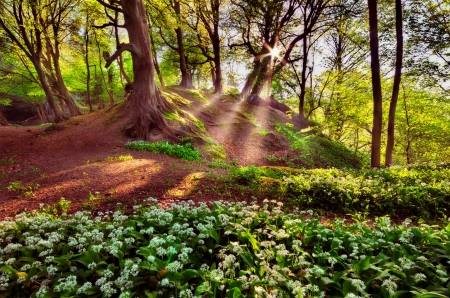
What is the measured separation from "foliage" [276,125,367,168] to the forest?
0.53 feet

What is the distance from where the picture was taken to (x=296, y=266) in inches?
120

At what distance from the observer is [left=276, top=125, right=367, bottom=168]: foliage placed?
52.5ft

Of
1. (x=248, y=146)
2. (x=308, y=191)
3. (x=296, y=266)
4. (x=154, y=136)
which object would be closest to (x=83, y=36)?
(x=154, y=136)

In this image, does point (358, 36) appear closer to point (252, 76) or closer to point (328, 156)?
point (252, 76)

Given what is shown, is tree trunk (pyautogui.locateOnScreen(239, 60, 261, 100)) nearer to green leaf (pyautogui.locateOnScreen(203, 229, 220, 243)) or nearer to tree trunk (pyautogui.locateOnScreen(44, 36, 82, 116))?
tree trunk (pyautogui.locateOnScreen(44, 36, 82, 116))

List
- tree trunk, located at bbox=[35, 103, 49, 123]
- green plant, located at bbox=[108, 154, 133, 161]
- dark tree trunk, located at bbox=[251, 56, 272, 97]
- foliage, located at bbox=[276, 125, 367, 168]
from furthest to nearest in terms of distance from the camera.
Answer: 1. tree trunk, located at bbox=[35, 103, 49, 123]
2. dark tree trunk, located at bbox=[251, 56, 272, 97]
3. foliage, located at bbox=[276, 125, 367, 168]
4. green plant, located at bbox=[108, 154, 133, 161]

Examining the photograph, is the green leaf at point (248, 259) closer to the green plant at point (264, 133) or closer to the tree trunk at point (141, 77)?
the tree trunk at point (141, 77)

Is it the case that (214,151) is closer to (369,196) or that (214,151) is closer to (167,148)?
(167,148)

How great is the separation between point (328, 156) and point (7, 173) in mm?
17613

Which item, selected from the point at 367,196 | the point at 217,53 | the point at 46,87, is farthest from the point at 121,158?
the point at 217,53

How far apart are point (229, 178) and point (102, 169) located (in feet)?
13.7

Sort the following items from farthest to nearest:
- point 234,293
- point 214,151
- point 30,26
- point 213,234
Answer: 1. point 214,151
2. point 30,26
3. point 213,234
4. point 234,293

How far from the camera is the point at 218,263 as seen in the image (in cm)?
325

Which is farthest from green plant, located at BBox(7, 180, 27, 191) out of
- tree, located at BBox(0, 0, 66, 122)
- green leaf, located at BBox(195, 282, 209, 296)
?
tree, located at BBox(0, 0, 66, 122)
